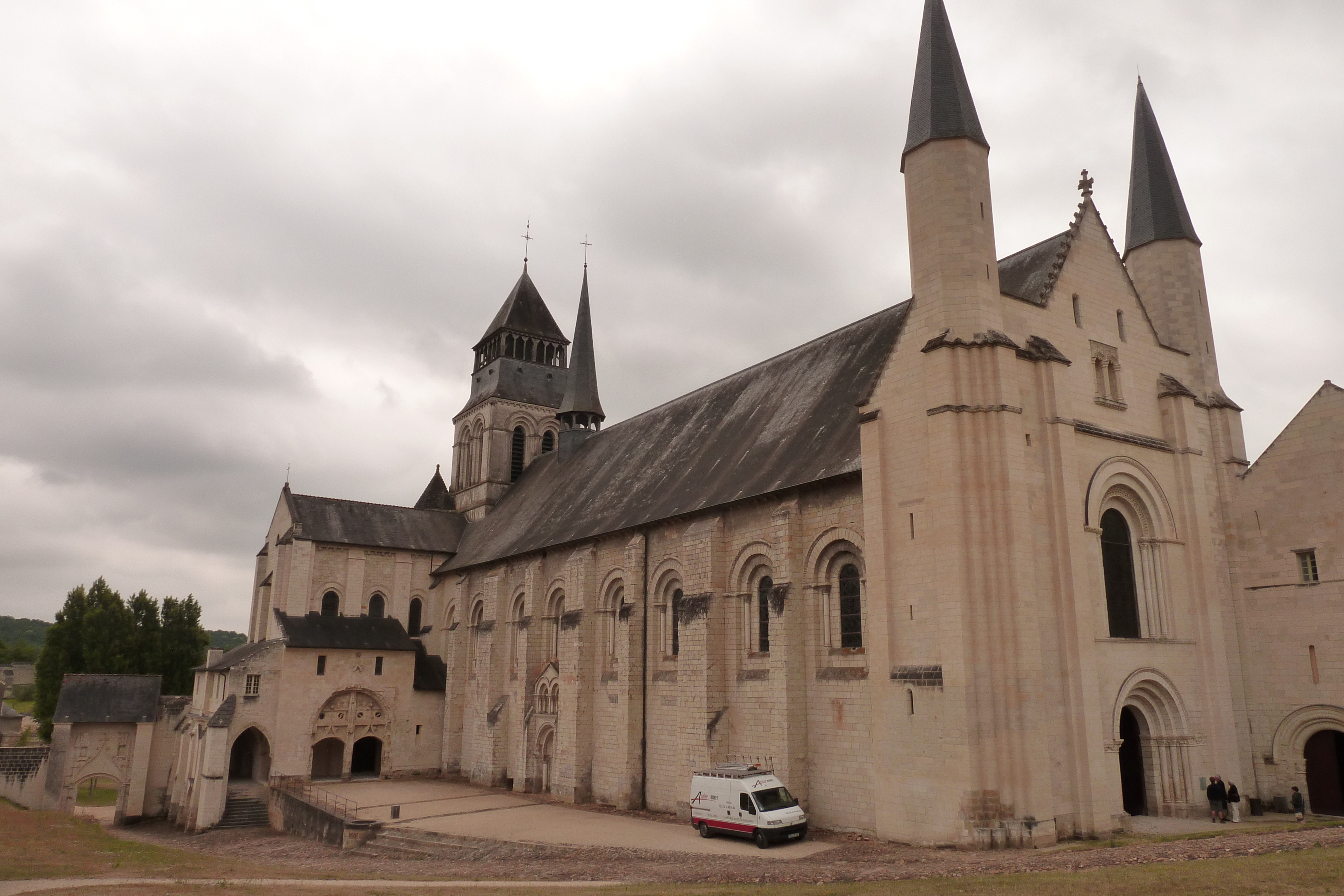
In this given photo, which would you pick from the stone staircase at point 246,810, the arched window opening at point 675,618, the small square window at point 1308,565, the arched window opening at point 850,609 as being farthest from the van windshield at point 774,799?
the stone staircase at point 246,810

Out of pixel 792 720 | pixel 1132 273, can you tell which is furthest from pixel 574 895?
pixel 1132 273

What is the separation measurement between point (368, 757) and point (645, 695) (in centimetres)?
1870

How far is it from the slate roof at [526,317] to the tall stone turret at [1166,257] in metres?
32.9

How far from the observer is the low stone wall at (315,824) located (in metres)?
26.3

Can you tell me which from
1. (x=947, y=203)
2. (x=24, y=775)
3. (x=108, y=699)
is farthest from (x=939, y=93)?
(x=24, y=775)

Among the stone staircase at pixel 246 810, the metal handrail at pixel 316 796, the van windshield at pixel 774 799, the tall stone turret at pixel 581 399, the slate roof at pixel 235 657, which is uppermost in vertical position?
the tall stone turret at pixel 581 399

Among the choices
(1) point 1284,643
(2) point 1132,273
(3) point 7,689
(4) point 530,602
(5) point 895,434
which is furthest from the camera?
(3) point 7,689

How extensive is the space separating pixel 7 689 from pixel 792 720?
334 feet

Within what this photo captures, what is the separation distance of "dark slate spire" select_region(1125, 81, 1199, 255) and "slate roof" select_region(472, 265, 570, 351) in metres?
32.9

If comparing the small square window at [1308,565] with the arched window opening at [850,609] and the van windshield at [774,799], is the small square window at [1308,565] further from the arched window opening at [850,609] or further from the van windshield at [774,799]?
the van windshield at [774,799]

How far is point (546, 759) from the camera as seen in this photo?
108 ft

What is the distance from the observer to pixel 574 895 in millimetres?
15766

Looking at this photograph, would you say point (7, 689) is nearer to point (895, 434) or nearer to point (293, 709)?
point (293, 709)

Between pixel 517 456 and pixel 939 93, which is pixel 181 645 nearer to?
pixel 517 456
